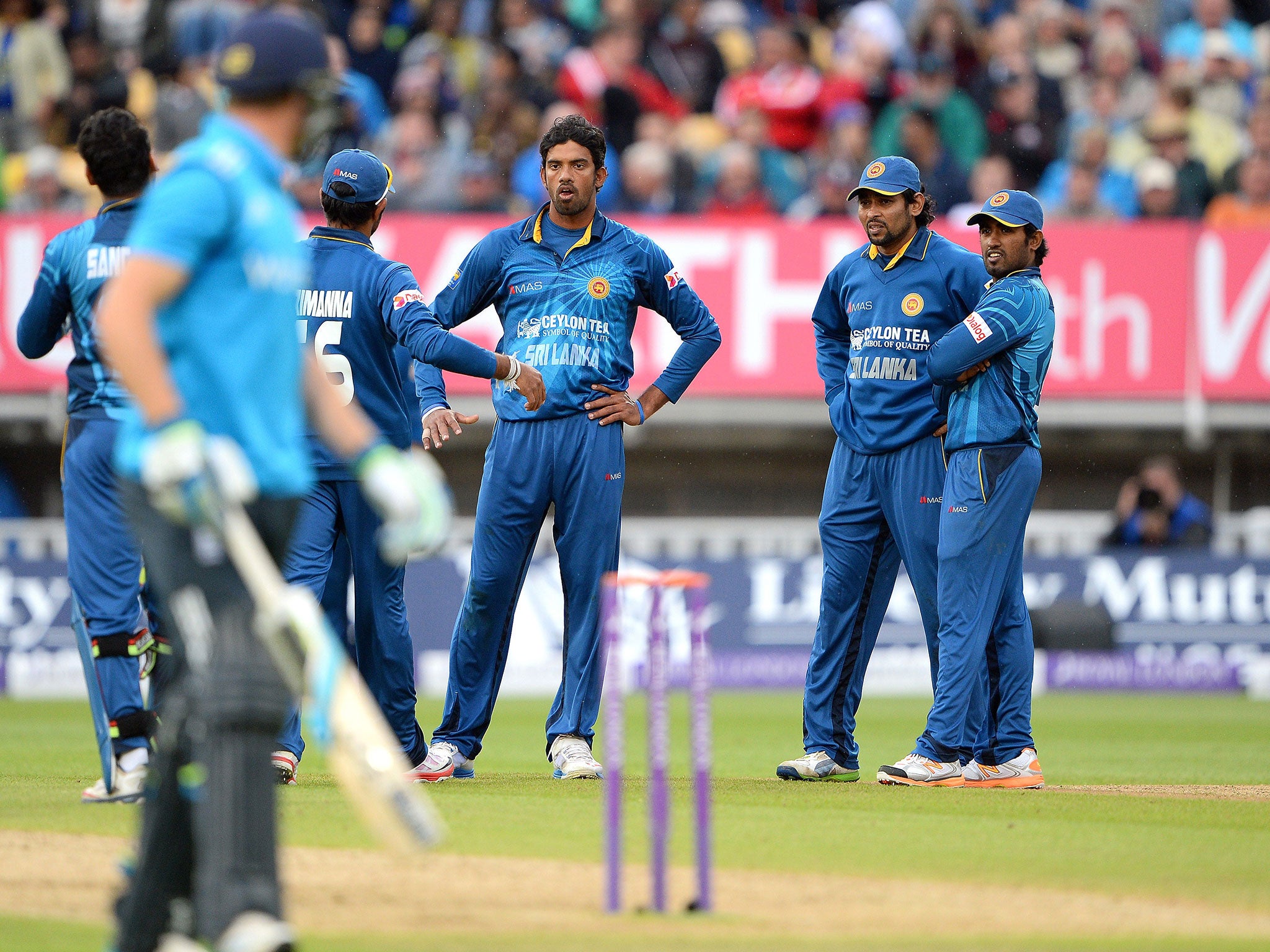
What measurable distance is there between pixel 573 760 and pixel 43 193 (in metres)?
10.2

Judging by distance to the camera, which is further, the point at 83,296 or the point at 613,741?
the point at 83,296

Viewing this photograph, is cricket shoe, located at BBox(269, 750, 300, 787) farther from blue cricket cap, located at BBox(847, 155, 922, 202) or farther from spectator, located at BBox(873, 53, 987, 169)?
spectator, located at BBox(873, 53, 987, 169)


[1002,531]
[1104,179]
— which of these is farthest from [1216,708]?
[1002,531]

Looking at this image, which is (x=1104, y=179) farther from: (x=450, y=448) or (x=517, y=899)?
(x=517, y=899)

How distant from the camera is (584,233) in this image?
827cm

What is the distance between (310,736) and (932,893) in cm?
741

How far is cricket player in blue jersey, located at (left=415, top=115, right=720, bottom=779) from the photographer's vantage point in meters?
8.03

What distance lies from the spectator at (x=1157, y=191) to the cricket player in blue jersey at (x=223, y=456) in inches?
529

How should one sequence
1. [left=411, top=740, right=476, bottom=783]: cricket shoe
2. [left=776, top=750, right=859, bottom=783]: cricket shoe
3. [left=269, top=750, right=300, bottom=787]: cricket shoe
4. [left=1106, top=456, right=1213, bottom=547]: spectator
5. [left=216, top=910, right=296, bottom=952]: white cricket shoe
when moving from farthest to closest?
[left=1106, top=456, right=1213, bottom=547]: spectator → [left=776, top=750, right=859, bottom=783]: cricket shoe → [left=411, top=740, right=476, bottom=783]: cricket shoe → [left=269, top=750, right=300, bottom=787]: cricket shoe → [left=216, top=910, right=296, bottom=952]: white cricket shoe

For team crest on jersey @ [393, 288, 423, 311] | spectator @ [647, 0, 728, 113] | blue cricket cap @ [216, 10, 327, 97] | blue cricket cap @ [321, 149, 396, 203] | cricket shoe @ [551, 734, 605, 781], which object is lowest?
cricket shoe @ [551, 734, 605, 781]

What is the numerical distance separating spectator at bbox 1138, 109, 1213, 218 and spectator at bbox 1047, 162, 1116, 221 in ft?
1.36

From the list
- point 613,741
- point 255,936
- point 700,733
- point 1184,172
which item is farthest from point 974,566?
point 1184,172

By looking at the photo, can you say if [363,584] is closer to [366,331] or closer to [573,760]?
[366,331]

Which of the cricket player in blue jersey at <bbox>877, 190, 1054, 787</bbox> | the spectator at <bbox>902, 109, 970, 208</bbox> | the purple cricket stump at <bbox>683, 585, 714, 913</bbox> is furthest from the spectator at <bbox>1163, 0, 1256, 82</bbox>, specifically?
the purple cricket stump at <bbox>683, 585, 714, 913</bbox>
